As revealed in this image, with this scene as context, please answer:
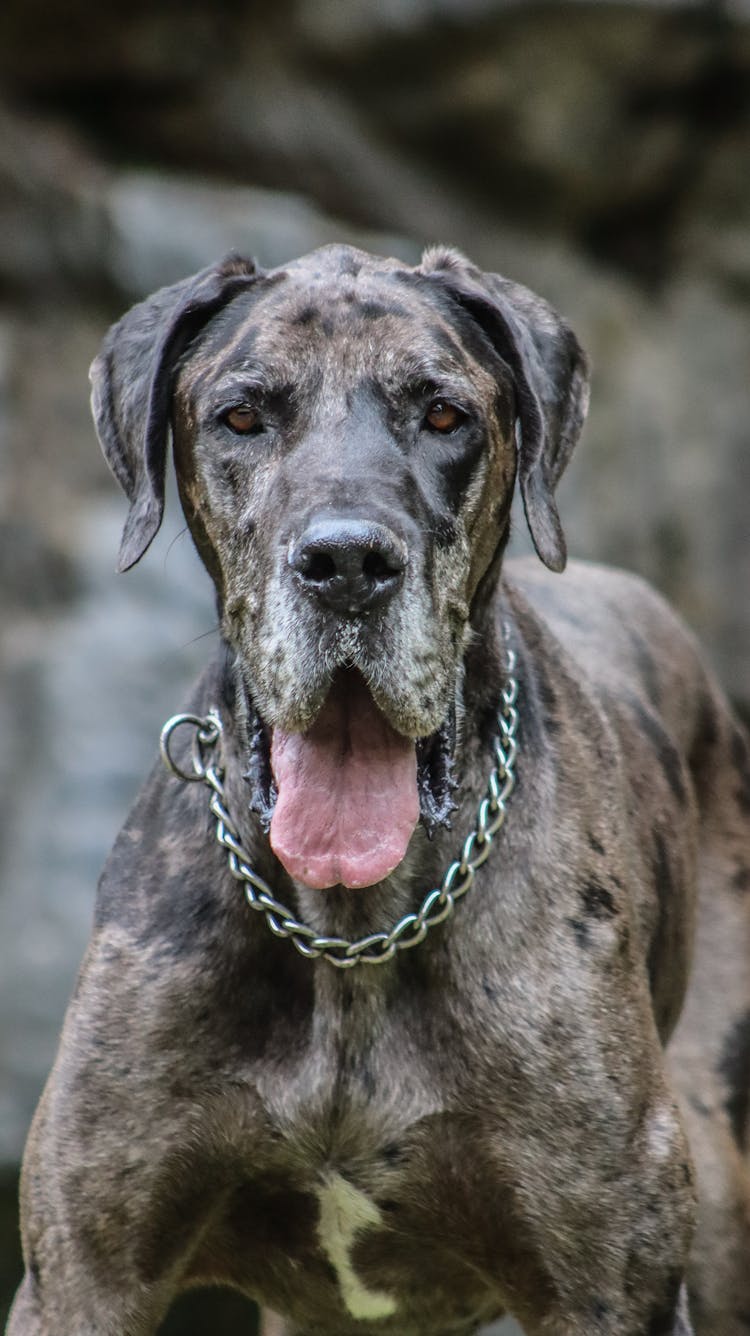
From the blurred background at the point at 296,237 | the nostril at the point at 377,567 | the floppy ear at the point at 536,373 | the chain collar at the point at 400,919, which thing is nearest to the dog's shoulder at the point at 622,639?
the floppy ear at the point at 536,373

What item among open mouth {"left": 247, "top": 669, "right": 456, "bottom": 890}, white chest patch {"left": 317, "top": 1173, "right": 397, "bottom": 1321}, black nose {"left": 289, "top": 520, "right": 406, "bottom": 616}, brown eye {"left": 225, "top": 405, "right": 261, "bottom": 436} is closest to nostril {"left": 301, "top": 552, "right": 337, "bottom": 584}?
black nose {"left": 289, "top": 520, "right": 406, "bottom": 616}

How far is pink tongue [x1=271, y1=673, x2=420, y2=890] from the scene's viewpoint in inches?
116

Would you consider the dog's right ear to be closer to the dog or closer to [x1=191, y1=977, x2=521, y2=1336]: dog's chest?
the dog

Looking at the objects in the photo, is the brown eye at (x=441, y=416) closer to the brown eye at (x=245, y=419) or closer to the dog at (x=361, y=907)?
the dog at (x=361, y=907)

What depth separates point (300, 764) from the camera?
3002 millimetres

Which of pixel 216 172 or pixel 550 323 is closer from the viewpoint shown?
pixel 550 323

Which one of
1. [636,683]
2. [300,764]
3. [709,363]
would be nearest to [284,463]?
[300,764]

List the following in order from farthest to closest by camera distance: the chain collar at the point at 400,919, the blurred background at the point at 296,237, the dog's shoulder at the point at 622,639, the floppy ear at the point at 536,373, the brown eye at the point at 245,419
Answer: the blurred background at the point at 296,237 < the dog's shoulder at the point at 622,639 < the floppy ear at the point at 536,373 < the chain collar at the point at 400,919 < the brown eye at the point at 245,419

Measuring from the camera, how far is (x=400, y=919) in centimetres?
326

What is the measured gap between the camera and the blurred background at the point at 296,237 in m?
7.20

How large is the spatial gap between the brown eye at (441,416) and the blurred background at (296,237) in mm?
3978

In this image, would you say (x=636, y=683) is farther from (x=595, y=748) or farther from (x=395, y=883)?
(x=395, y=883)

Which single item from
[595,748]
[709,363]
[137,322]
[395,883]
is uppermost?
[709,363]

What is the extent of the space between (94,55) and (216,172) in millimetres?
666
